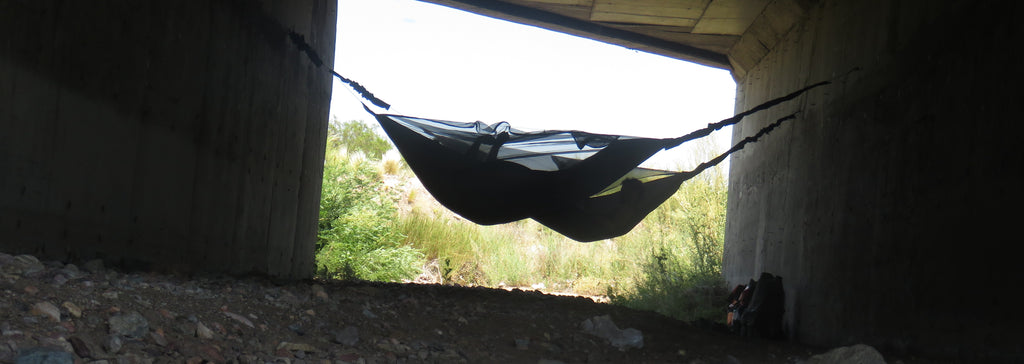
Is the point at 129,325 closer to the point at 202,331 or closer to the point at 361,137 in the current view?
the point at 202,331

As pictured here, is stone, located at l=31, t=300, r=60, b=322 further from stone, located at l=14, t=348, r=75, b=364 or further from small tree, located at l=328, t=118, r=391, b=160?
small tree, located at l=328, t=118, r=391, b=160

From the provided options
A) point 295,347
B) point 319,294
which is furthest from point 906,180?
point 319,294

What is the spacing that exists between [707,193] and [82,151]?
6984 millimetres

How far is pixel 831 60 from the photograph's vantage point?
10.7 ft

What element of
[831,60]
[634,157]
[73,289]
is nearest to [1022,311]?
[831,60]

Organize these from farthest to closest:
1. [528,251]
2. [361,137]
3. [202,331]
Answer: [361,137], [528,251], [202,331]

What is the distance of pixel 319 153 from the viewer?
4.05m

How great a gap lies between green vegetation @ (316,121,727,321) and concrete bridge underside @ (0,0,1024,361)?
2.18 m

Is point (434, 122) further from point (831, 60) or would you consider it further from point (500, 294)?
point (831, 60)

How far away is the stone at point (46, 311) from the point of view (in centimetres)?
155

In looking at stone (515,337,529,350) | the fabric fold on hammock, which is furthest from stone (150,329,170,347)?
the fabric fold on hammock

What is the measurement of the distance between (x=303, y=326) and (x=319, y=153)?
1.93 metres

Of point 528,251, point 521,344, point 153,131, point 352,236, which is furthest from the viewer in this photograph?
point 528,251

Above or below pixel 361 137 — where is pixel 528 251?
below
